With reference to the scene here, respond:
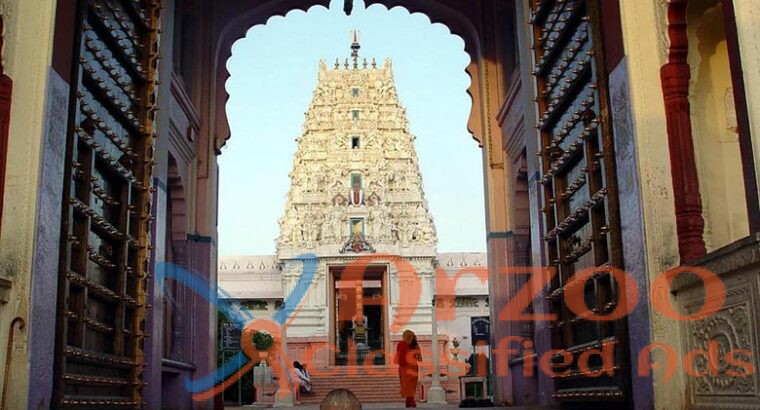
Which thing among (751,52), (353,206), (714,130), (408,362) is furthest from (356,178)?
(751,52)

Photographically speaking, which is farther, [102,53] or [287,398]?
[287,398]

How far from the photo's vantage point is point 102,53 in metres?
6.91

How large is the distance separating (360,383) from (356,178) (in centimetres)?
1507

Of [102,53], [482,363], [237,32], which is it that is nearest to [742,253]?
[102,53]

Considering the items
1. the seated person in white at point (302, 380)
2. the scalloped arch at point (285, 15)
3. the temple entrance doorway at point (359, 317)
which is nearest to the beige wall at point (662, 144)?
the scalloped arch at point (285, 15)

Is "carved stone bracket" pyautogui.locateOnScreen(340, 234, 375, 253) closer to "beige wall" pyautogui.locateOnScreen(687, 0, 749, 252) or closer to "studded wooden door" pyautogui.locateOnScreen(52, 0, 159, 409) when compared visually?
"studded wooden door" pyautogui.locateOnScreen(52, 0, 159, 409)

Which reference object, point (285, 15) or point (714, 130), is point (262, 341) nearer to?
point (285, 15)

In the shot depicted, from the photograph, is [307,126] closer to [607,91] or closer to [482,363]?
[482,363]

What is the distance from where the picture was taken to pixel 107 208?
277 inches

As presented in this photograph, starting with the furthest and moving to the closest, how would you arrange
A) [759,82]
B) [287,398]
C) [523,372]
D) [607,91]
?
[287,398] → [523,372] → [607,91] → [759,82]

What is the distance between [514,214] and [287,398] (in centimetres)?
1412

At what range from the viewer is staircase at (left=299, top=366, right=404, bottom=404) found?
2866cm

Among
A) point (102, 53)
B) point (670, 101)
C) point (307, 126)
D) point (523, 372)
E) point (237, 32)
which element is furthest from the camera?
point (307, 126)

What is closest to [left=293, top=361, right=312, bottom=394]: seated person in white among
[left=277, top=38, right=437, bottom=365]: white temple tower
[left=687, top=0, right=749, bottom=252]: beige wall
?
[left=277, top=38, right=437, bottom=365]: white temple tower
